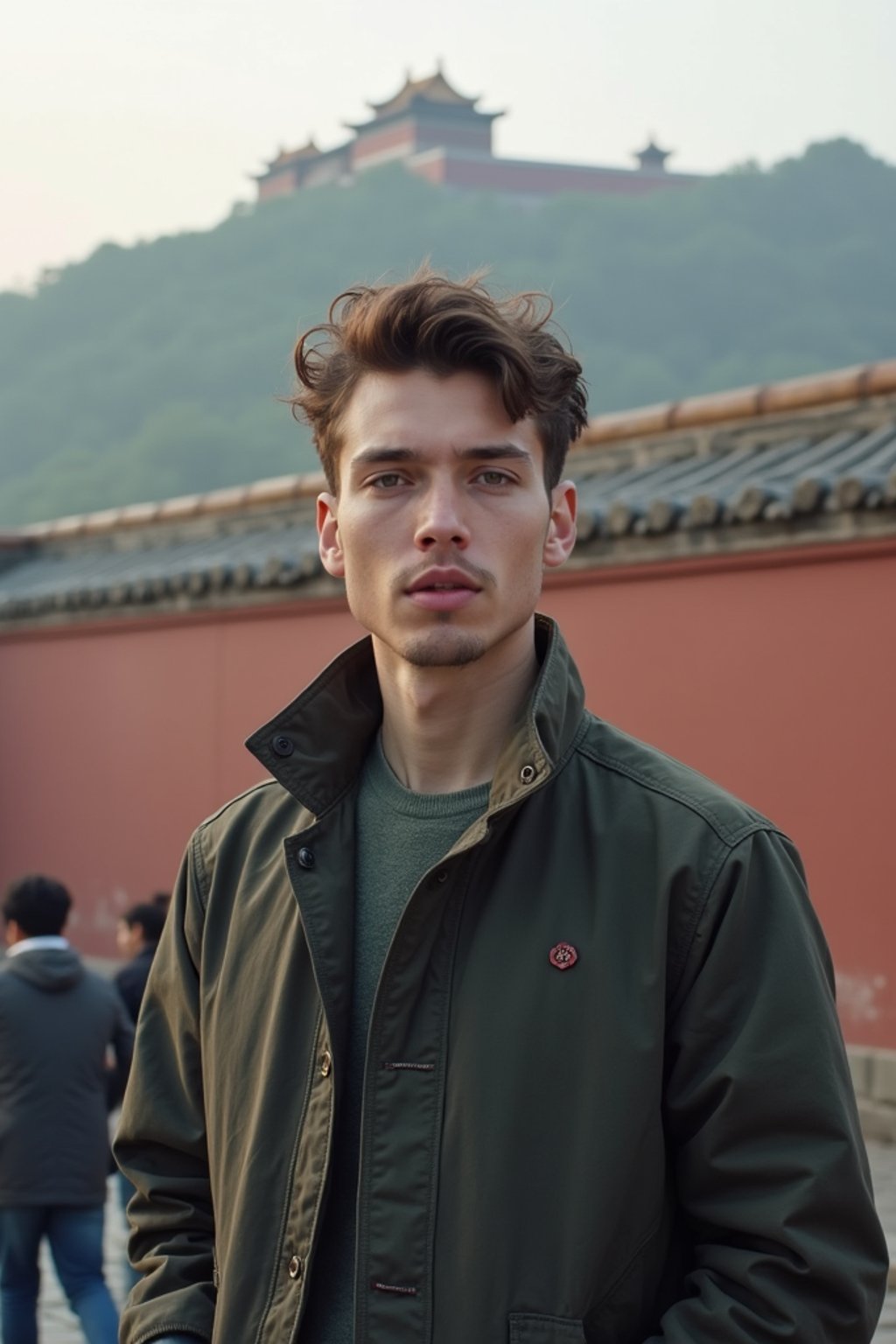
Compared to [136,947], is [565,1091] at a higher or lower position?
lower

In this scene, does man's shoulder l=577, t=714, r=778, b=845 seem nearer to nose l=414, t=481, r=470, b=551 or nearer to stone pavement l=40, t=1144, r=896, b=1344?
nose l=414, t=481, r=470, b=551

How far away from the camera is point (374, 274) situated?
34781 mm

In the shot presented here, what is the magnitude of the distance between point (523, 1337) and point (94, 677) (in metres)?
12.4

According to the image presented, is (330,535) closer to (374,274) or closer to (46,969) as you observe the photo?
(46,969)

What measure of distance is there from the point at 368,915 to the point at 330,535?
0.50 metres

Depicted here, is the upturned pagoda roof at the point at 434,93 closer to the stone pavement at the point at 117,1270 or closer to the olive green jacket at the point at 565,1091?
the stone pavement at the point at 117,1270

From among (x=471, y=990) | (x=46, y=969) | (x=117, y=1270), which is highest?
(x=46, y=969)

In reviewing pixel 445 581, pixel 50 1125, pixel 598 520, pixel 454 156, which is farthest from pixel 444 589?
pixel 454 156

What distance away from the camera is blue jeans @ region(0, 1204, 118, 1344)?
4.80 m

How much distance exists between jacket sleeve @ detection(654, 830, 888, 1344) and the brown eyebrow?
1.69ft

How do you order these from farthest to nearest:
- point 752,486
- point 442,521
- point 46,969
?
1. point 752,486
2. point 46,969
3. point 442,521

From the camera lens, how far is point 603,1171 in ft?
5.58

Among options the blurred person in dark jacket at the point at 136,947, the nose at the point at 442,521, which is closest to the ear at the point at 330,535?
the nose at the point at 442,521

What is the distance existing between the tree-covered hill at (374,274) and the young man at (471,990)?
32665 millimetres
